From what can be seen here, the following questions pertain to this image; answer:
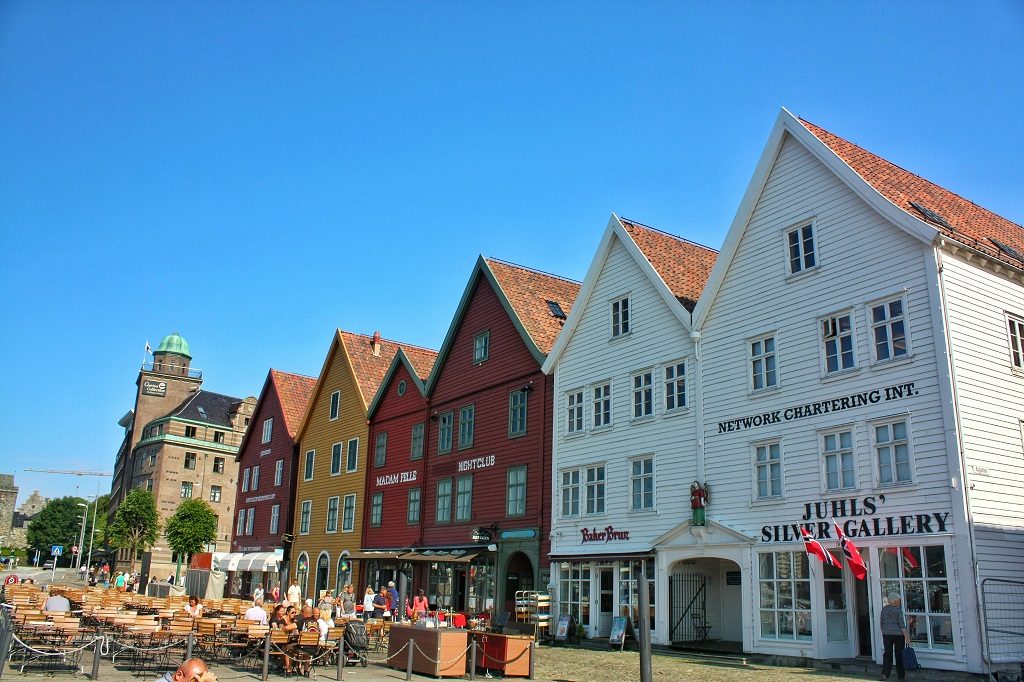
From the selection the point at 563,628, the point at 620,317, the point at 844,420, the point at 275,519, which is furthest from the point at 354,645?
the point at 275,519

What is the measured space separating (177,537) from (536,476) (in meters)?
39.6

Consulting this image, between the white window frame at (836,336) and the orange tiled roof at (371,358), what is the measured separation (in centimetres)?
2353

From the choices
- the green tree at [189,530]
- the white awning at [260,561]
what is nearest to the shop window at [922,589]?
the white awning at [260,561]

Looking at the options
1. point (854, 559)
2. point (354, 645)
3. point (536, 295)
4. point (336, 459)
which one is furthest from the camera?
point (336, 459)

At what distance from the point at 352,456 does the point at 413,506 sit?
7.51 m

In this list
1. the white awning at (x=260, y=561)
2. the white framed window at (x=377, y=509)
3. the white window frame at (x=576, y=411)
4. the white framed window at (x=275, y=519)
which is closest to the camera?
the white window frame at (x=576, y=411)

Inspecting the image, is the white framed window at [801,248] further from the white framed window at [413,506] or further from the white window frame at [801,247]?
the white framed window at [413,506]

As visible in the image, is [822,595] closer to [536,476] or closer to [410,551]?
[536,476]

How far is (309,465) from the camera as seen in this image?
4919 centimetres

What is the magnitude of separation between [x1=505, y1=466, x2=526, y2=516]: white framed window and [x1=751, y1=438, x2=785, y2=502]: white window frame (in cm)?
1089

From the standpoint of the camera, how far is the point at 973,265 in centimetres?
1995

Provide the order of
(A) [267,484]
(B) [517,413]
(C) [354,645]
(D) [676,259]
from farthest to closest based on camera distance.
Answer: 1. (A) [267,484]
2. (B) [517,413]
3. (D) [676,259]
4. (C) [354,645]

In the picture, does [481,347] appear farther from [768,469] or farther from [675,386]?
[768,469]

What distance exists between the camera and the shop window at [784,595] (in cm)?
2034
